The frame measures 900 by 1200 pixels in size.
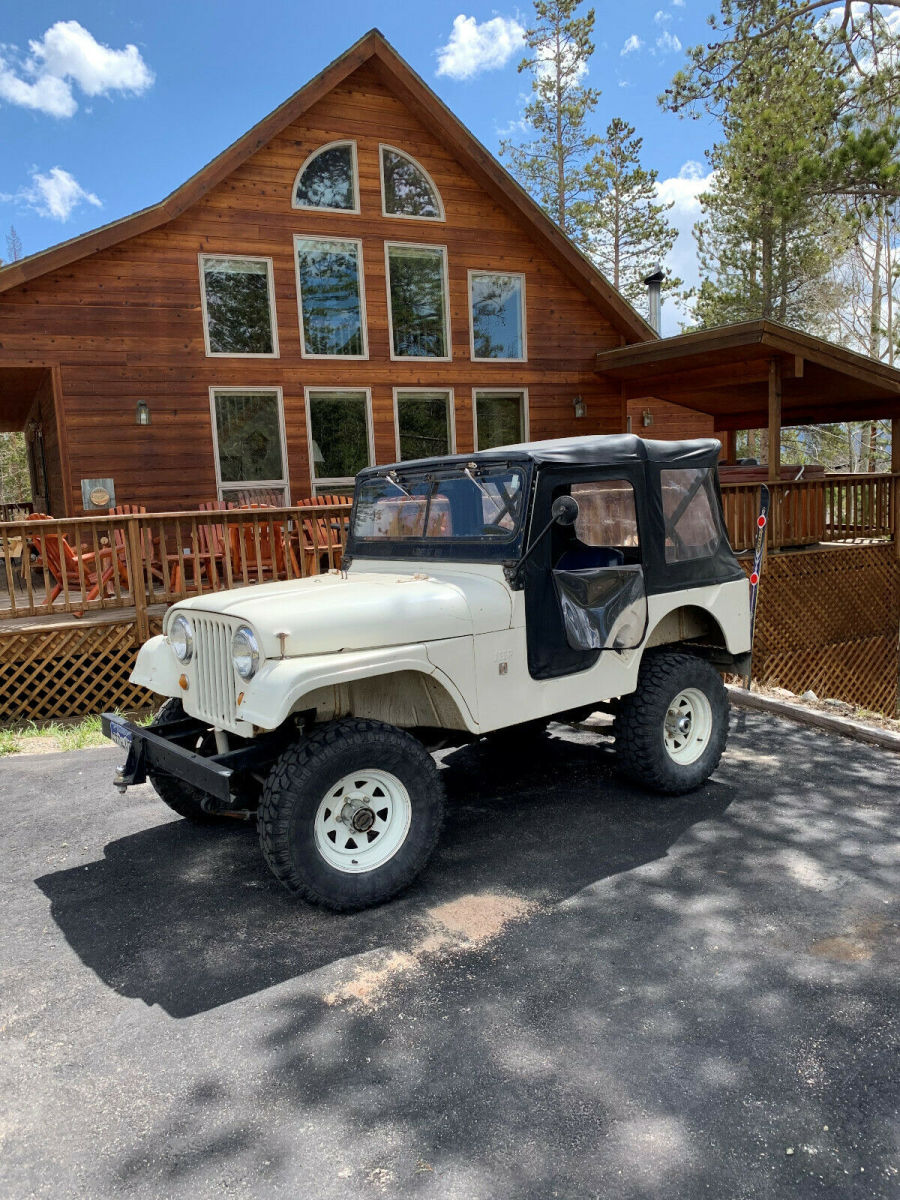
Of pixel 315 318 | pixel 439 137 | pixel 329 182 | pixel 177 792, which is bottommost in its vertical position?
pixel 177 792

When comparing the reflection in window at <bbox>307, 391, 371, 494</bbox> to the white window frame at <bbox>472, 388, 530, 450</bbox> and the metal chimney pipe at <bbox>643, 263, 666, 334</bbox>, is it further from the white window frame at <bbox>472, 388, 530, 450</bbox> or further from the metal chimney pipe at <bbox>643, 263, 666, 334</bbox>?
the metal chimney pipe at <bbox>643, 263, 666, 334</bbox>

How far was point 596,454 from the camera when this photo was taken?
173 inches

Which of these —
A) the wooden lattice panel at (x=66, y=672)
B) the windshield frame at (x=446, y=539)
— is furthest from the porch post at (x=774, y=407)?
the wooden lattice panel at (x=66, y=672)

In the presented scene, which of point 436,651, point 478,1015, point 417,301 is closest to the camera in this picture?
point 478,1015

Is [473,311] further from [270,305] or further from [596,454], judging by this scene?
[596,454]

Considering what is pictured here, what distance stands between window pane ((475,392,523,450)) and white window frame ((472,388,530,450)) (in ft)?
0.11

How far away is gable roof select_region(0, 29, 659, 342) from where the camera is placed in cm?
977

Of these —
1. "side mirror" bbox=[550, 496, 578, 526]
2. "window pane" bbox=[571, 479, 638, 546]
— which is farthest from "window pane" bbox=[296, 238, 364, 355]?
"side mirror" bbox=[550, 496, 578, 526]

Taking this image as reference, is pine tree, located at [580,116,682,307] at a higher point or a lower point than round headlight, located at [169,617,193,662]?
higher

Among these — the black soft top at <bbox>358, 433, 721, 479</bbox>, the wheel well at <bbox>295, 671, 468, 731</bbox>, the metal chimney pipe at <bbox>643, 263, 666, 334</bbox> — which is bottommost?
the wheel well at <bbox>295, 671, 468, 731</bbox>

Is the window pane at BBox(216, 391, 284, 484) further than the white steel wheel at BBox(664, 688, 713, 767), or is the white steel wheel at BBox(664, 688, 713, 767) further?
the window pane at BBox(216, 391, 284, 484)

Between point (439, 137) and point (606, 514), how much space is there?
987 centimetres

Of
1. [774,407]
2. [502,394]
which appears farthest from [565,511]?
[502,394]

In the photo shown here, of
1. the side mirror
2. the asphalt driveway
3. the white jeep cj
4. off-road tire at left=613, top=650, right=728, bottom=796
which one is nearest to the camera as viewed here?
the asphalt driveway
